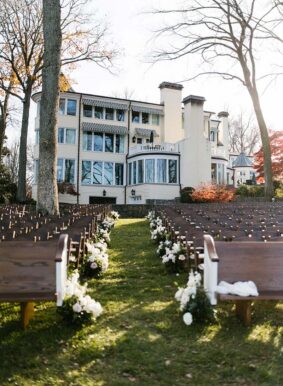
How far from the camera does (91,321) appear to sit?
15.9 feet

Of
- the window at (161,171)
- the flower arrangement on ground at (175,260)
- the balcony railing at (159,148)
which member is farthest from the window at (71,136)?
the flower arrangement on ground at (175,260)

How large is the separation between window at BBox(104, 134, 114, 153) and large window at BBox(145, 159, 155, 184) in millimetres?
4083

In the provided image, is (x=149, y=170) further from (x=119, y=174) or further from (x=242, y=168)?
(x=242, y=168)

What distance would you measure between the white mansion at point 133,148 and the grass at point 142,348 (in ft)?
86.5

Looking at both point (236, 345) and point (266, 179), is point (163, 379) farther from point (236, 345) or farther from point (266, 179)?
point (266, 179)

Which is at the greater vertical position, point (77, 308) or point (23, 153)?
point (23, 153)

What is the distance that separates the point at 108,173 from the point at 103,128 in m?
3.69

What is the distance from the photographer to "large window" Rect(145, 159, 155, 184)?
1262 inches

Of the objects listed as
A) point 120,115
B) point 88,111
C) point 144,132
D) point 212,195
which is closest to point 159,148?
point 144,132

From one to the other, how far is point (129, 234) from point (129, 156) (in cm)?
2090

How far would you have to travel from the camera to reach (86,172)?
33969 millimetres

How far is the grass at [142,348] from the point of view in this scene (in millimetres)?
3650

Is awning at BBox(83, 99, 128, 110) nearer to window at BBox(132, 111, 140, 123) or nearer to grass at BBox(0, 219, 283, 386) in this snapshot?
window at BBox(132, 111, 140, 123)

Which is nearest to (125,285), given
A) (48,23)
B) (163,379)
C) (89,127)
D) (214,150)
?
(163,379)
